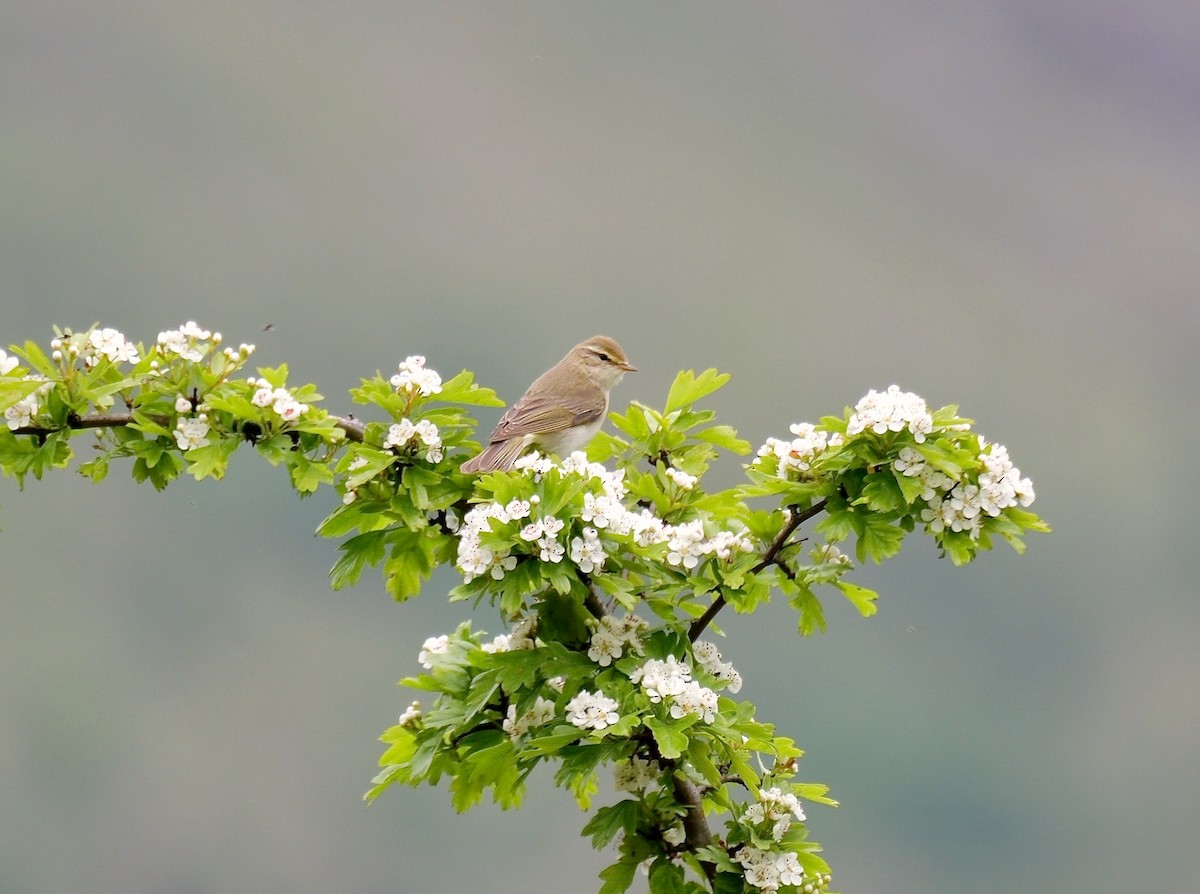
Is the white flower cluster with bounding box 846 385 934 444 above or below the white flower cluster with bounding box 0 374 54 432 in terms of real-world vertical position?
above

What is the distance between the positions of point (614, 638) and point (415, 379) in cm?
107

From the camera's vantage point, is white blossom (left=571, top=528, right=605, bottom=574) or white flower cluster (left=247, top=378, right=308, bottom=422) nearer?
white blossom (left=571, top=528, right=605, bottom=574)

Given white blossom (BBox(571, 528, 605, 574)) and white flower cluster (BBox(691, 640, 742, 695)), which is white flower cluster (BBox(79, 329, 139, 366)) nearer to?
white blossom (BBox(571, 528, 605, 574))

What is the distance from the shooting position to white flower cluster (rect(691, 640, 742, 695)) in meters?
4.22

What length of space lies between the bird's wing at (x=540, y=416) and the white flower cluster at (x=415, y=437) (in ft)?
7.01

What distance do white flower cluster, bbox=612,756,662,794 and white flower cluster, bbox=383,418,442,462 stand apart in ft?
4.25

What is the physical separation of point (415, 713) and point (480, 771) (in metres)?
0.47

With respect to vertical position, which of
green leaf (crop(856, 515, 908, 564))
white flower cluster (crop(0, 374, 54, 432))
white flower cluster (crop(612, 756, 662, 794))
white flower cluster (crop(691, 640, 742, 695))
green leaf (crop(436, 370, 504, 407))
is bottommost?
white flower cluster (crop(0, 374, 54, 432))

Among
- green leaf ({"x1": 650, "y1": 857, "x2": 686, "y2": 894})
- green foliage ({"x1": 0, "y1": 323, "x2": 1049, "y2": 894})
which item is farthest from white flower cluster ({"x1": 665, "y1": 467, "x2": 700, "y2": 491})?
green leaf ({"x1": 650, "y1": 857, "x2": 686, "y2": 894})

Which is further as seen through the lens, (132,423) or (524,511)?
(132,423)

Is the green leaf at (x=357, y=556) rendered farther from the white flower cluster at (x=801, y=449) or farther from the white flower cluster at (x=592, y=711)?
the white flower cluster at (x=801, y=449)

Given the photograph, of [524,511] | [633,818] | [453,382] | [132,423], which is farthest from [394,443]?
[633,818]

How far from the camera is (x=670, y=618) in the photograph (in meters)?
4.36

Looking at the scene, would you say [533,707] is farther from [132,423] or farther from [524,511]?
[132,423]
